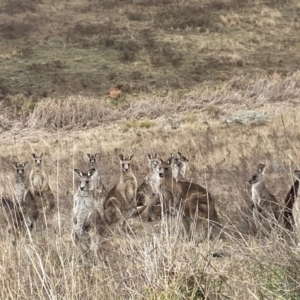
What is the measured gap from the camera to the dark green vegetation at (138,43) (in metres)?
28.3

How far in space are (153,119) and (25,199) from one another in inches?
485

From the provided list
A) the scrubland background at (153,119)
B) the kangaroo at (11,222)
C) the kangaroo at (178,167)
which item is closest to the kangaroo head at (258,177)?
the scrubland background at (153,119)

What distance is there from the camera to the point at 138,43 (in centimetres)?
3338

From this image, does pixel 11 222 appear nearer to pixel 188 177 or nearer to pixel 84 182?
pixel 84 182

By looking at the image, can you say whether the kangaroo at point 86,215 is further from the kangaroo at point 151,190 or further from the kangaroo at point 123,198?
the kangaroo at point 151,190

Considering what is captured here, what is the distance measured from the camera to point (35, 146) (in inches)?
707

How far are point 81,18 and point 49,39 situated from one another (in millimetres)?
5093

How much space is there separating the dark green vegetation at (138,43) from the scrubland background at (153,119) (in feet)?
0.32

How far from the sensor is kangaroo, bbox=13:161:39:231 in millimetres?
8578

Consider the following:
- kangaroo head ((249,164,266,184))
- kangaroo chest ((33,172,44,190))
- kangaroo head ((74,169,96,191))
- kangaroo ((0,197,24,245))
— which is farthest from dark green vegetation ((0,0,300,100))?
kangaroo ((0,197,24,245))

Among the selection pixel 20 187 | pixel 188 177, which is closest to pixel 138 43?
pixel 188 177

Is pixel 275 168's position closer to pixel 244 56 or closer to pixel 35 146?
pixel 35 146

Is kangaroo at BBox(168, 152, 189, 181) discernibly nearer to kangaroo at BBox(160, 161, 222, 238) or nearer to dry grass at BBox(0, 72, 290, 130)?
kangaroo at BBox(160, 161, 222, 238)

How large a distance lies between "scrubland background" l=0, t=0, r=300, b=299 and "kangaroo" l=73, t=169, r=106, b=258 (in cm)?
25
